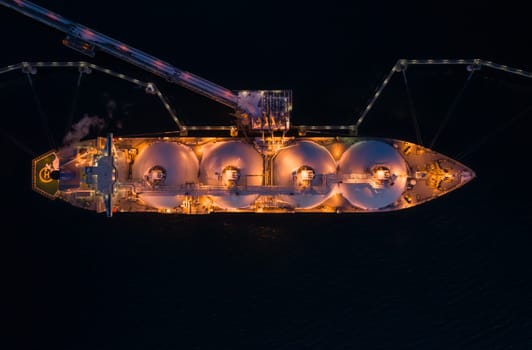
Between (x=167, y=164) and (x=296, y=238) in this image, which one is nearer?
(x=167, y=164)

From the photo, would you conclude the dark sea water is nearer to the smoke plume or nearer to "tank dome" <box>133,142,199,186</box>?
the smoke plume

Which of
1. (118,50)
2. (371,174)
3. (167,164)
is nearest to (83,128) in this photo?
(118,50)

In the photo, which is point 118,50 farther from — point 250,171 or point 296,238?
point 296,238

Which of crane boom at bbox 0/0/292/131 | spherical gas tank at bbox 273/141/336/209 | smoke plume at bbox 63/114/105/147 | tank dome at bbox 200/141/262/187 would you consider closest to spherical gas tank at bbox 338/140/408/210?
spherical gas tank at bbox 273/141/336/209

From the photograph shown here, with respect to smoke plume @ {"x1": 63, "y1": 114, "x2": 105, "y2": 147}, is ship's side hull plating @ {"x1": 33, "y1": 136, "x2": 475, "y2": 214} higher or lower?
lower

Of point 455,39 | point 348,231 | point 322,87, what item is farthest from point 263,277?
point 455,39

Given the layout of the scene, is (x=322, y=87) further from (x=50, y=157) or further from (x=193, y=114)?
(x=50, y=157)
